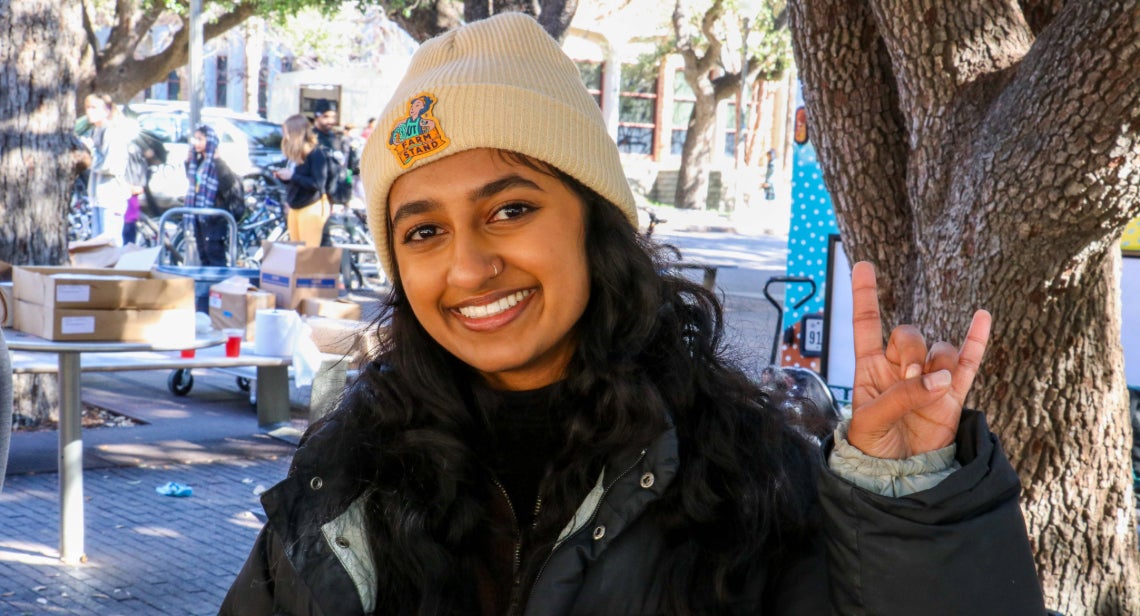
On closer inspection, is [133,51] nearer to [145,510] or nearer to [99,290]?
[145,510]

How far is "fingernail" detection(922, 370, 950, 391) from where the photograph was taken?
1.62 meters

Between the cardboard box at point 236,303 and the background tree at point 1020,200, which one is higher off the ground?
the background tree at point 1020,200

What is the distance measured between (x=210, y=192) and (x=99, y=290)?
27.2 ft

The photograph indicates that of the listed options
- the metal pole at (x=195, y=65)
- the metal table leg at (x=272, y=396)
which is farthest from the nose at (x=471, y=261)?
the metal pole at (x=195, y=65)

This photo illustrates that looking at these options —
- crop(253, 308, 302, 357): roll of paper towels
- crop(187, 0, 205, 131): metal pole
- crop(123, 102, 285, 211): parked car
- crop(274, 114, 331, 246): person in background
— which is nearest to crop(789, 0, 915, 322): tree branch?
crop(253, 308, 302, 357): roll of paper towels

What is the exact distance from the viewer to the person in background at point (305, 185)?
12.6m

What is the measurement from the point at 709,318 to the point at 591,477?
0.39 metres

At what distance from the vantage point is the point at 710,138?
30281 mm

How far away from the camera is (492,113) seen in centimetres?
208

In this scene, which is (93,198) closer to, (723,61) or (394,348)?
(394,348)

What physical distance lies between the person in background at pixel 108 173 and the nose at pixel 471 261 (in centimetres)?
1239

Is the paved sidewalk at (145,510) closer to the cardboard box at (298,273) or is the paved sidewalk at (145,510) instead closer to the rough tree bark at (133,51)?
the cardboard box at (298,273)

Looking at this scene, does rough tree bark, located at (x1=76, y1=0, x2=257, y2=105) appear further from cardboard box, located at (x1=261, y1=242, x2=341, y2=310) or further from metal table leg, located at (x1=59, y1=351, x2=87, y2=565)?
metal table leg, located at (x1=59, y1=351, x2=87, y2=565)

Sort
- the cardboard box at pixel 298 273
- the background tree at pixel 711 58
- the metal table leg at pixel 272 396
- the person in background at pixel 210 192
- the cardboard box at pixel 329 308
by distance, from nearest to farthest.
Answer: the metal table leg at pixel 272 396 → the cardboard box at pixel 329 308 → the cardboard box at pixel 298 273 → the person in background at pixel 210 192 → the background tree at pixel 711 58
